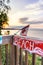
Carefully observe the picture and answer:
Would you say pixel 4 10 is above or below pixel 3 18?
above

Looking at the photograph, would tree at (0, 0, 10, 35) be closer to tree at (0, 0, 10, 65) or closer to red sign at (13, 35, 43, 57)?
tree at (0, 0, 10, 65)

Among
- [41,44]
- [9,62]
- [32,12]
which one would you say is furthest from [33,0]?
[41,44]

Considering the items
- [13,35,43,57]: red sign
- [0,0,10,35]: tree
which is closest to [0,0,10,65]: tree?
[0,0,10,35]: tree

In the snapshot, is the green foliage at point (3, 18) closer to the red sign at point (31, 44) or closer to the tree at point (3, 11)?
the tree at point (3, 11)

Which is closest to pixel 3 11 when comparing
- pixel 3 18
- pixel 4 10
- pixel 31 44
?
pixel 4 10

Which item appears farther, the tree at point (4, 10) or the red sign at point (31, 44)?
the tree at point (4, 10)

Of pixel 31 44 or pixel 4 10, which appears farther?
pixel 4 10

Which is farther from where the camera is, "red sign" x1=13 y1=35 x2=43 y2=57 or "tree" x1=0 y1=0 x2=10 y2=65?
"tree" x1=0 y1=0 x2=10 y2=65

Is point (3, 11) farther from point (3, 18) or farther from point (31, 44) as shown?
point (31, 44)

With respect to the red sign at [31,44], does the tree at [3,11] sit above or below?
above

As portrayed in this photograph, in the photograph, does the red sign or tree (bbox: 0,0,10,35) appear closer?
the red sign

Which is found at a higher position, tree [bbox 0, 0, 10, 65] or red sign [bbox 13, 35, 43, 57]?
tree [bbox 0, 0, 10, 65]

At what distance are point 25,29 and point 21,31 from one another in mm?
52

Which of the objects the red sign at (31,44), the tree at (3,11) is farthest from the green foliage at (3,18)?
the red sign at (31,44)
